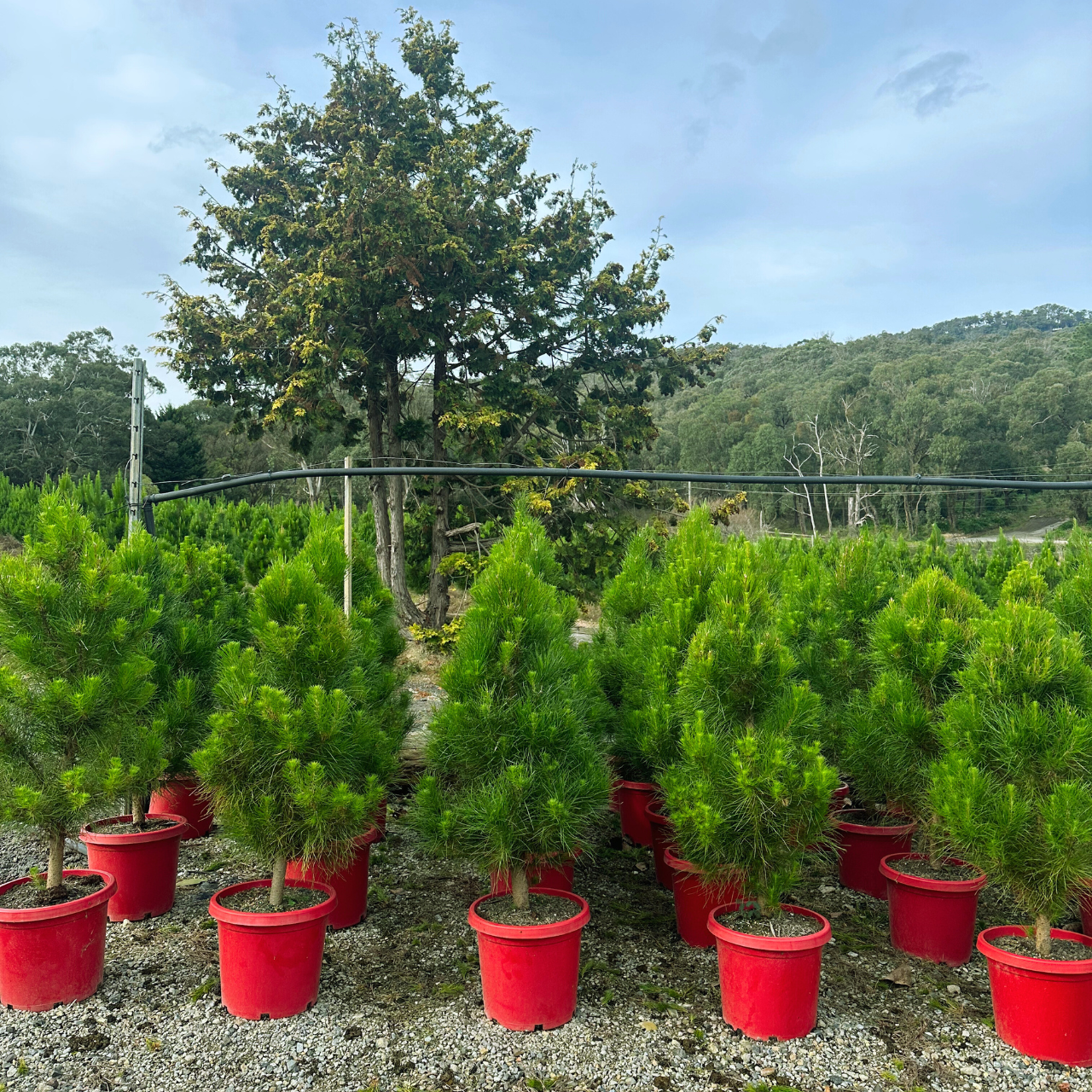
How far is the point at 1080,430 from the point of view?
37.7 metres

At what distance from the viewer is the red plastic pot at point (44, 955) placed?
3.79 meters

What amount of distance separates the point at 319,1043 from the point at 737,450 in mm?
40128

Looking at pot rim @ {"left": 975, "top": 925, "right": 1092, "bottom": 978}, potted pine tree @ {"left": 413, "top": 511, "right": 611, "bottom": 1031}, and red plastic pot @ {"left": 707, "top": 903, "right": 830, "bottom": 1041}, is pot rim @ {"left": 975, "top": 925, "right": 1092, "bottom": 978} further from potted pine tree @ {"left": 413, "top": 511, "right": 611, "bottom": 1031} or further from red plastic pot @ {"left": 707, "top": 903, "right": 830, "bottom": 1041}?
potted pine tree @ {"left": 413, "top": 511, "right": 611, "bottom": 1031}

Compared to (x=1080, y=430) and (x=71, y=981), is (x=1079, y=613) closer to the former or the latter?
(x=71, y=981)

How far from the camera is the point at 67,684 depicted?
396 centimetres

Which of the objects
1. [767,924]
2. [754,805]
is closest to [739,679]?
[754,805]

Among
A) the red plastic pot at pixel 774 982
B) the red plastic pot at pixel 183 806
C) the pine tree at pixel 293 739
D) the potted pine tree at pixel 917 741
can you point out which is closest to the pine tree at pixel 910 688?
the potted pine tree at pixel 917 741

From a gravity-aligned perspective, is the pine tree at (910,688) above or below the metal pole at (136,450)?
below

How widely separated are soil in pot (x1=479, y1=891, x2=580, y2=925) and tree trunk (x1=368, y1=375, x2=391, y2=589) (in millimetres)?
11252

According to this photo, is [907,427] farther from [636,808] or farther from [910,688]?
[910,688]

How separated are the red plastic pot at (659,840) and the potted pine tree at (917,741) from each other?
1191mm

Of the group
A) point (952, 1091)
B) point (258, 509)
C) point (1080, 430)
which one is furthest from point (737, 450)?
point (952, 1091)

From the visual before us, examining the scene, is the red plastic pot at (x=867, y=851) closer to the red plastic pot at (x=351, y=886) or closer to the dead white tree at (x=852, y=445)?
the red plastic pot at (x=351, y=886)

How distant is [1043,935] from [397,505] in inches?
488
